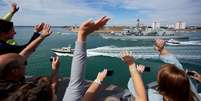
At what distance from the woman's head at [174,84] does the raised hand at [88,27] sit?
358 mm

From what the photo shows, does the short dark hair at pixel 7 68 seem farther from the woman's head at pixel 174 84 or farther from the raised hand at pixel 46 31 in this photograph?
the raised hand at pixel 46 31

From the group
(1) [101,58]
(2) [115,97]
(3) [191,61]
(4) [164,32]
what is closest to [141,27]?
(4) [164,32]

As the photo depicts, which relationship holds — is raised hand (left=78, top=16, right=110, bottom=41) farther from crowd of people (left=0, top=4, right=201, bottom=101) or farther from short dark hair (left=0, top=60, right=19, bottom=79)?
short dark hair (left=0, top=60, right=19, bottom=79)

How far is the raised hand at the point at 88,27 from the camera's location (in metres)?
1.39

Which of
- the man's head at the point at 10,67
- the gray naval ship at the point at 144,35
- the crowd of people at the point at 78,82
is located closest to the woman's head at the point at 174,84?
the crowd of people at the point at 78,82

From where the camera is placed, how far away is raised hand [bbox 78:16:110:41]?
139 cm

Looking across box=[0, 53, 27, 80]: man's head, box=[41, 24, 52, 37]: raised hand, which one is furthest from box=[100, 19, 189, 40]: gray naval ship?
box=[0, 53, 27, 80]: man's head

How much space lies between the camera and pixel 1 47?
197 cm

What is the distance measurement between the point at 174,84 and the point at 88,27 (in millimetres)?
464

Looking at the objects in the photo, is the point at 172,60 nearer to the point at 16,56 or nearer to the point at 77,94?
the point at 77,94

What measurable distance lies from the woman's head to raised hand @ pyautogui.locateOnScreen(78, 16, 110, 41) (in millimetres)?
358

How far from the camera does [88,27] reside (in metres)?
1.41

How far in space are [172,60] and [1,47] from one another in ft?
3.73

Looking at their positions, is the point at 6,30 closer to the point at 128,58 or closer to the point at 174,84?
the point at 128,58
